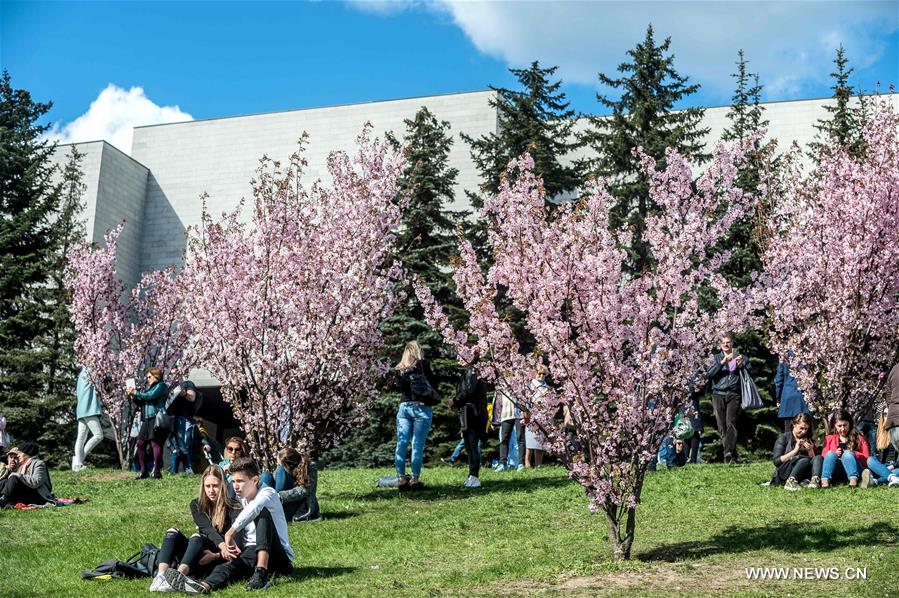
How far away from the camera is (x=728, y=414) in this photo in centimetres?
1653

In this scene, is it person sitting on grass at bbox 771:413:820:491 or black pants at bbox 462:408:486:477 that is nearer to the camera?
person sitting on grass at bbox 771:413:820:491

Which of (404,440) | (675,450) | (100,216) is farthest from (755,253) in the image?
(100,216)

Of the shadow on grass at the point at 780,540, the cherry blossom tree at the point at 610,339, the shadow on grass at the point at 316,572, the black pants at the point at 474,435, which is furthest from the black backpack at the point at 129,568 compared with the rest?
the black pants at the point at 474,435

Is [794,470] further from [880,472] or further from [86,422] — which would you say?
[86,422]

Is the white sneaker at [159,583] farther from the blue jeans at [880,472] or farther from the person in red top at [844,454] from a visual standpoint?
the blue jeans at [880,472]

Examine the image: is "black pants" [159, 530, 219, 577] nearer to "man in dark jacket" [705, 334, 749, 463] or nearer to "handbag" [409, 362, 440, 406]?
"handbag" [409, 362, 440, 406]

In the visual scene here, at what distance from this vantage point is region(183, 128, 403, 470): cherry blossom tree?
13078 mm

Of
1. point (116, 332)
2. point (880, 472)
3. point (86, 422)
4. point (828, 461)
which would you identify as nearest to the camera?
point (880, 472)

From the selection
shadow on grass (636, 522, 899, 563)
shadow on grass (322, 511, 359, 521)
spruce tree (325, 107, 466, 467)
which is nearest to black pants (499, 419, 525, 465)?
shadow on grass (322, 511, 359, 521)

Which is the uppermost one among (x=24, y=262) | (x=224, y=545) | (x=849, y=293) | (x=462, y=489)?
(x=24, y=262)

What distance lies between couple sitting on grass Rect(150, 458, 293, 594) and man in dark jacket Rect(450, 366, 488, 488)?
548cm

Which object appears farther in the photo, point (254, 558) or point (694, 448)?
point (694, 448)

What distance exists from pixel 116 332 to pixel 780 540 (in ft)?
62.4

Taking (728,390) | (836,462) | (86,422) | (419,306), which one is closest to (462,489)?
(836,462)
